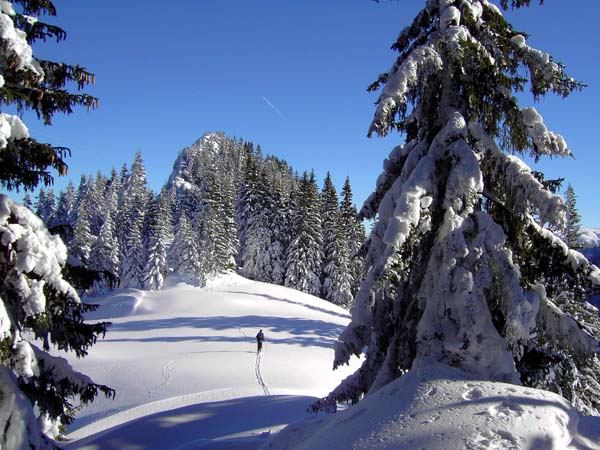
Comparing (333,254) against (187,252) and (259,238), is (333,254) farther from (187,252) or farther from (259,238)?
(187,252)

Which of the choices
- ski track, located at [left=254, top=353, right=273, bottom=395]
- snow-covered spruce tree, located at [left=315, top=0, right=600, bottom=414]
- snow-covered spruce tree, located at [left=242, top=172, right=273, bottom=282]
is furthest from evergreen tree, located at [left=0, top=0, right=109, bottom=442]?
snow-covered spruce tree, located at [left=242, top=172, right=273, bottom=282]

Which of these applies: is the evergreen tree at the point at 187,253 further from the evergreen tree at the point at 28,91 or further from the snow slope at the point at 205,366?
the evergreen tree at the point at 28,91

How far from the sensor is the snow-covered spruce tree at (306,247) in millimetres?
50562

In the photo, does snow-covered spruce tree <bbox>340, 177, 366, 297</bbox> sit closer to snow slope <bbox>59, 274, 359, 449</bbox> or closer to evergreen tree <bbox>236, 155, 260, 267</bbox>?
snow slope <bbox>59, 274, 359, 449</bbox>

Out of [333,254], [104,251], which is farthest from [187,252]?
[333,254]

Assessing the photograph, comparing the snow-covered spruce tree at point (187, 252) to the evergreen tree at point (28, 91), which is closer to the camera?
the evergreen tree at point (28, 91)

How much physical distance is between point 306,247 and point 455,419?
151 ft

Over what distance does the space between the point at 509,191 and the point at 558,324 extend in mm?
2060

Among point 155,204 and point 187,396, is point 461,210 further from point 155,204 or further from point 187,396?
point 155,204

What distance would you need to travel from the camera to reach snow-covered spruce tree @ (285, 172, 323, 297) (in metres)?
50.6

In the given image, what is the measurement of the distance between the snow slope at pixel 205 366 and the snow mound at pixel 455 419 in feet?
15.9

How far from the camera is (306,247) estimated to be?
50.9m

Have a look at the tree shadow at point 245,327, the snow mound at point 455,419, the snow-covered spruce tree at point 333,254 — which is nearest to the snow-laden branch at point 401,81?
the snow mound at point 455,419

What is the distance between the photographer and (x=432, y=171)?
6863mm
